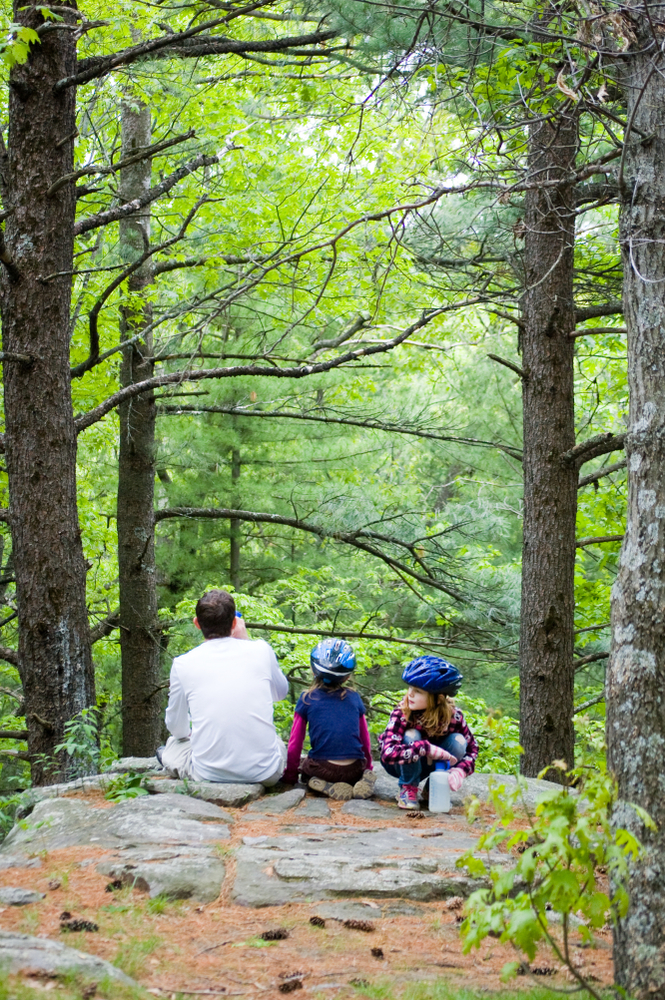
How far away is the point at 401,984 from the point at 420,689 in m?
2.44

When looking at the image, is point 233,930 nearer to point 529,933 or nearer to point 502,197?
point 529,933

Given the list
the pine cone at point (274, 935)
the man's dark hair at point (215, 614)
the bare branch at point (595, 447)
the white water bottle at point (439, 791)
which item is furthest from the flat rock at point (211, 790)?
the bare branch at point (595, 447)

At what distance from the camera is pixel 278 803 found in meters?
5.36

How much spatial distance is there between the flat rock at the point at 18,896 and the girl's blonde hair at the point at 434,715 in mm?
2528

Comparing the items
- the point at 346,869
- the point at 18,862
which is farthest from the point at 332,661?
the point at 18,862

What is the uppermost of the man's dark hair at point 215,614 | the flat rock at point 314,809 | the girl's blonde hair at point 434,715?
the man's dark hair at point 215,614

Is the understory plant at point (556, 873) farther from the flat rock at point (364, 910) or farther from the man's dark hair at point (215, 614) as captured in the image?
the man's dark hair at point (215, 614)

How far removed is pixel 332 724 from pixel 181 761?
3.26 ft

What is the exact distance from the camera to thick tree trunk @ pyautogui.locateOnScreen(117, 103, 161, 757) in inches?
379

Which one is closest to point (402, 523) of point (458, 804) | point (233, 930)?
point (458, 804)

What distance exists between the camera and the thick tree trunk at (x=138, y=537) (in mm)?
9625

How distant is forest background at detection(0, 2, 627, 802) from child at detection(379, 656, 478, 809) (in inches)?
67.7

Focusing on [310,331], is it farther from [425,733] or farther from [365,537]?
[425,733]

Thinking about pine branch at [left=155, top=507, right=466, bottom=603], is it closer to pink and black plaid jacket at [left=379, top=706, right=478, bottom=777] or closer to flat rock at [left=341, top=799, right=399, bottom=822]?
pink and black plaid jacket at [left=379, top=706, right=478, bottom=777]
